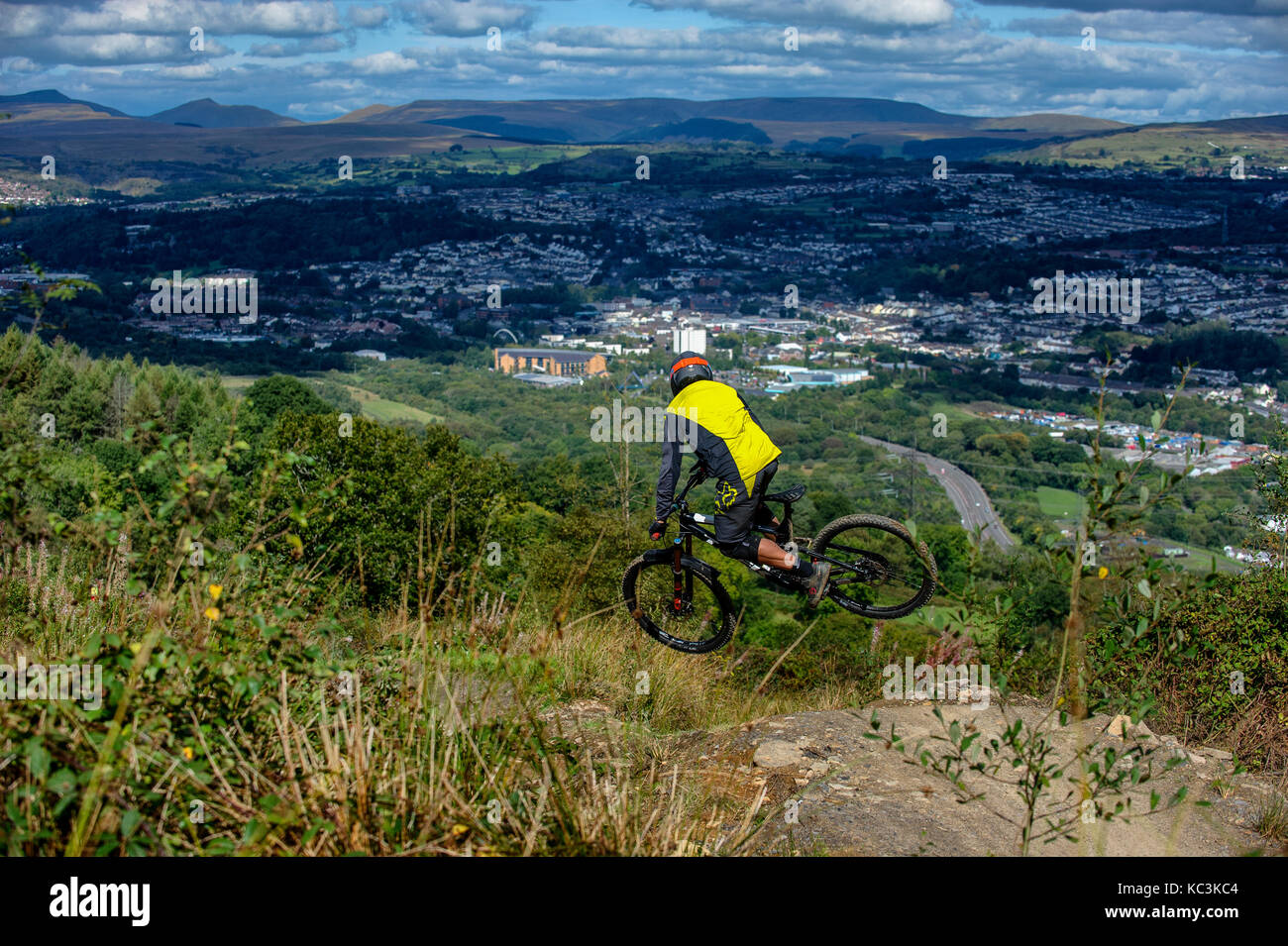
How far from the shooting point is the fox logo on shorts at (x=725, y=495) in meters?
5.53

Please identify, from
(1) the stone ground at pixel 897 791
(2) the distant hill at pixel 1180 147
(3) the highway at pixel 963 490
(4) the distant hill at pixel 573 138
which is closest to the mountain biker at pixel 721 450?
(1) the stone ground at pixel 897 791

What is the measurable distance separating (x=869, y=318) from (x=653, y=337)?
25.9 metres

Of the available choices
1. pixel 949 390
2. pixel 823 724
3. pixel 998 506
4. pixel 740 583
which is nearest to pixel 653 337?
pixel 949 390

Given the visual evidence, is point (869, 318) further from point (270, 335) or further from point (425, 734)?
point (425, 734)

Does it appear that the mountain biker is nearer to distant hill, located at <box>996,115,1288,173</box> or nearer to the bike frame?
the bike frame

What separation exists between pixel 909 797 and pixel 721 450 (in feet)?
6.37

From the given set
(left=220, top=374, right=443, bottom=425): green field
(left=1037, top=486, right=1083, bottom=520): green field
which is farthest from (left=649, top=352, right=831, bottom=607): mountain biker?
(left=220, top=374, right=443, bottom=425): green field

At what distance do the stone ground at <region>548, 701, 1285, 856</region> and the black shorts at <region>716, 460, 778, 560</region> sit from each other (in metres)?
0.99

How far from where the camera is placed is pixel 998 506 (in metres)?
35.9

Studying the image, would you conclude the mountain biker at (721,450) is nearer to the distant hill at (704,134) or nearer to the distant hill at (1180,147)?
the distant hill at (1180,147)

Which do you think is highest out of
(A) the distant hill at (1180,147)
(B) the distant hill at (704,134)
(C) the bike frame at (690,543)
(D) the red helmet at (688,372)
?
(B) the distant hill at (704,134)

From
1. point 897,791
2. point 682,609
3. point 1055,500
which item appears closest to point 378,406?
point 1055,500

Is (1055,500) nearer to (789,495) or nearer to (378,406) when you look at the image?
(378,406)

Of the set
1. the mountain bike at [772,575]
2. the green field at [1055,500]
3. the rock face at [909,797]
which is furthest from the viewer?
the green field at [1055,500]
